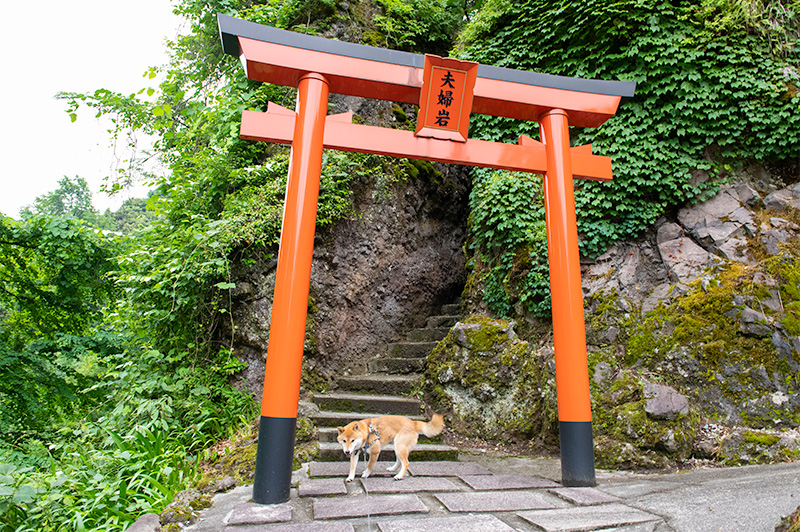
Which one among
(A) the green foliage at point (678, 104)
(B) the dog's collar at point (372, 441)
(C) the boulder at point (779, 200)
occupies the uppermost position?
(A) the green foliage at point (678, 104)

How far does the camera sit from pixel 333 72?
11.6ft

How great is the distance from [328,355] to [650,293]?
13.6 ft

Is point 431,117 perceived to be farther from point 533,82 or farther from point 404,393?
point 404,393

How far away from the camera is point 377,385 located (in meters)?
5.18

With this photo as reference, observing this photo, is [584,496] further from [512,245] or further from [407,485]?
[512,245]

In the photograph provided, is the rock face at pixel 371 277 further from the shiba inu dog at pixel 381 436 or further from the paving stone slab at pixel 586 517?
the paving stone slab at pixel 586 517

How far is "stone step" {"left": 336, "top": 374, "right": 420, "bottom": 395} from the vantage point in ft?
17.0

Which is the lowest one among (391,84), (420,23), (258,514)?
(258,514)

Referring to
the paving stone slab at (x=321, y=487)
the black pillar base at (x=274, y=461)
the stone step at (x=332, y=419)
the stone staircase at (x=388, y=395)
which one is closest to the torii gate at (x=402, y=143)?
the black pillar base at (x=274, y=461)

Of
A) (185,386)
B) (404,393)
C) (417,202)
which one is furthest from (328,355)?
(417,202)

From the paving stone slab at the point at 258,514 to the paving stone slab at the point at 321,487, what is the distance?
234 mm

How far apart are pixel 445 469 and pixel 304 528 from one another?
1.64m

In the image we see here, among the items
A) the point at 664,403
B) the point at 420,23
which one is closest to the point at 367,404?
the point at 664,403

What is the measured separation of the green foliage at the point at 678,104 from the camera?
5375mm
